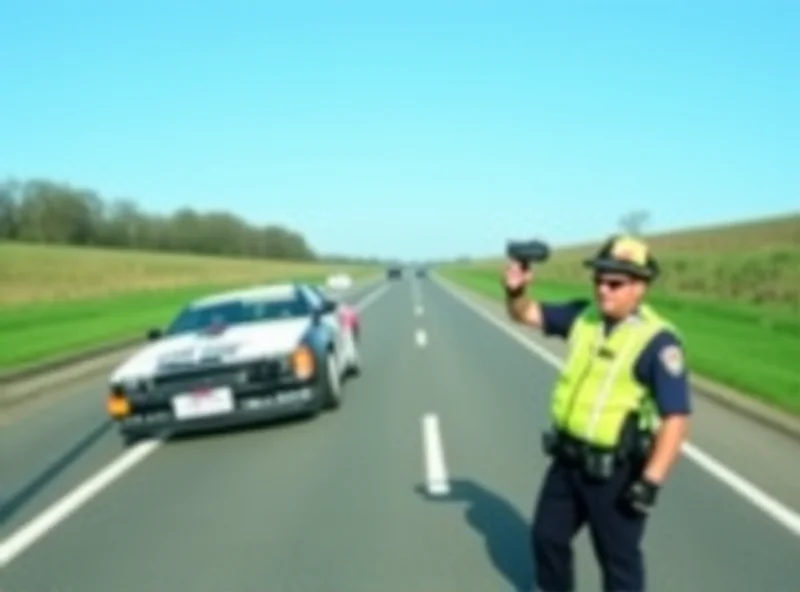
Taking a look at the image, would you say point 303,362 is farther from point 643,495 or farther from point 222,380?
point 643,495

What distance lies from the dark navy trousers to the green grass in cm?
768

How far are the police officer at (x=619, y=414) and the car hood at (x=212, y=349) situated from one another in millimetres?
6839

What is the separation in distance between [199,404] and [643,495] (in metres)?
7.15

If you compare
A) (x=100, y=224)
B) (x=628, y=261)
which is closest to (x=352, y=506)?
(x=628, y=261)

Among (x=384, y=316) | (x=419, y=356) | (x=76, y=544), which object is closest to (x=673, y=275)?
(x=384, y=316)

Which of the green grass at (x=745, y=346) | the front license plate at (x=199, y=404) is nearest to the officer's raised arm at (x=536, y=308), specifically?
the front license plate at (x=199, y=404)

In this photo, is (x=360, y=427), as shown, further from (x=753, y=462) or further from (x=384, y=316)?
(x=384, y=316)

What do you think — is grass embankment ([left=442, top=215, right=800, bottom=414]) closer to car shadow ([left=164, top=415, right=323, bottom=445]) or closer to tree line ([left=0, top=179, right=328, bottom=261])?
car shadow ([left=164, top=415, right=323, bottom=445])

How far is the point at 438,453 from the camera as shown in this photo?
9766 mm

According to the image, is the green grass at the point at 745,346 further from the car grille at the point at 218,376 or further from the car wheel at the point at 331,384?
the car grille at the point at 218,376

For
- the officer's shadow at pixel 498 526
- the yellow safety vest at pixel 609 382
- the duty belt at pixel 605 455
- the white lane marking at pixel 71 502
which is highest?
the yellow safety vest at pixel 609 382

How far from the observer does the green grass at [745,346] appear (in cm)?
1373

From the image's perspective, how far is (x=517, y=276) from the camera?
4.77 meters

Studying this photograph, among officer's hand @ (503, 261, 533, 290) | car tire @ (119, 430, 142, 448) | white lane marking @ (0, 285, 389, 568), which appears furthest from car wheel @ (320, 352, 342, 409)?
officer's hand @ (503, 261, 533, 290)
